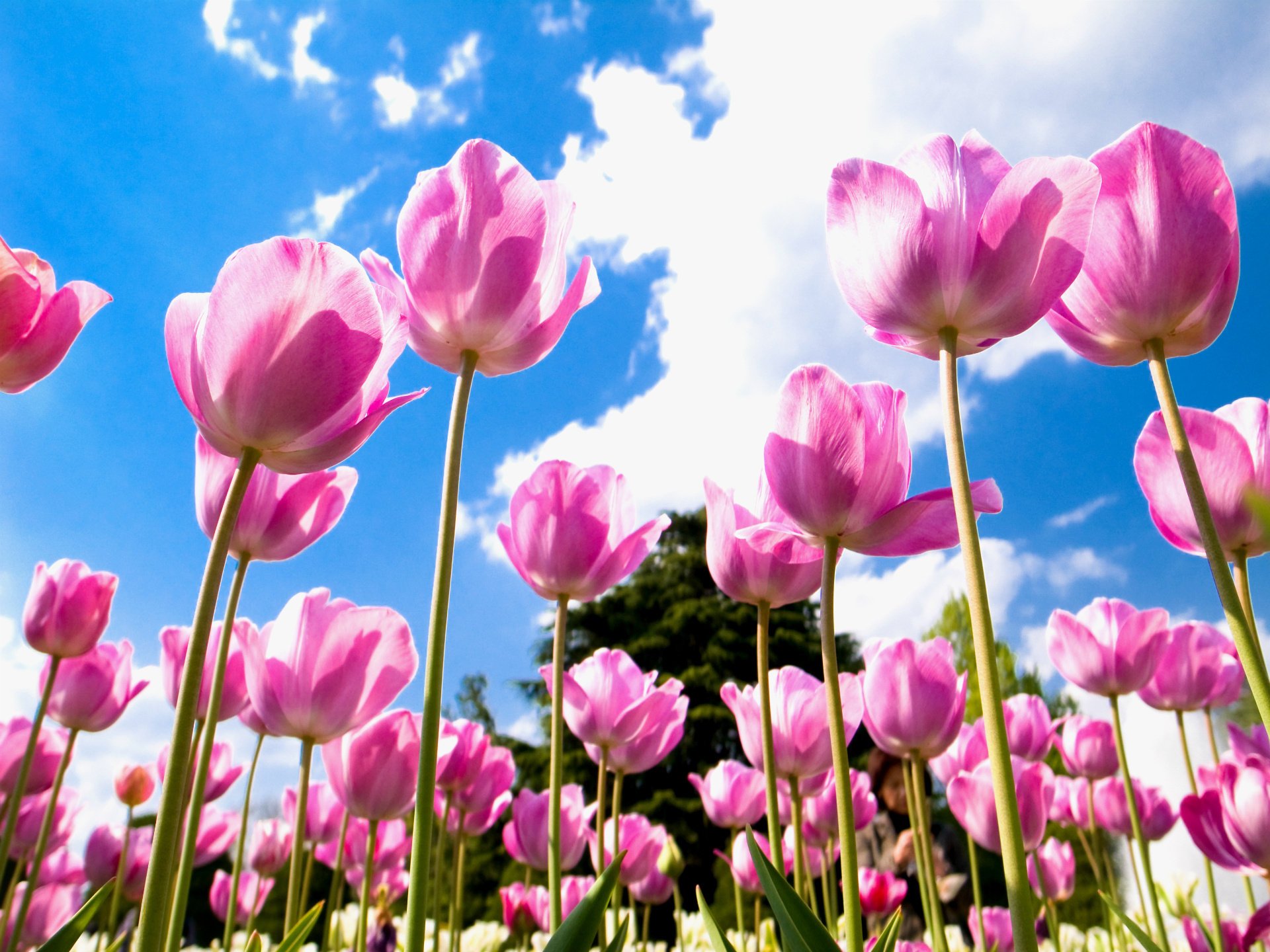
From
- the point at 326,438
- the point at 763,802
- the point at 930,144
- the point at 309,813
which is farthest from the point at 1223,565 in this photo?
the point at 309,813

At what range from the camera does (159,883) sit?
2.24 feet

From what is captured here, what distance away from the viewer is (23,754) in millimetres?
2719

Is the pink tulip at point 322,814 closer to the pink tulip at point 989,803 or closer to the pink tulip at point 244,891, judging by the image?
the pink tulip at point 244,891

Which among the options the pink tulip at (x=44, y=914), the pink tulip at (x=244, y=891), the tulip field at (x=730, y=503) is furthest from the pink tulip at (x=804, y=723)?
the pink tulip at (x=44, y=914)

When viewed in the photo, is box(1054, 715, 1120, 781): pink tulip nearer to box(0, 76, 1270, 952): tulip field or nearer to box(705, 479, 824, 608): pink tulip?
box(0, 76, 1270, 952): tulip field

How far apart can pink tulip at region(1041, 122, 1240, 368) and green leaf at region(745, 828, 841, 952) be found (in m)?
0.79

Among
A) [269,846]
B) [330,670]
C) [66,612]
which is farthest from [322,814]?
[330,670]

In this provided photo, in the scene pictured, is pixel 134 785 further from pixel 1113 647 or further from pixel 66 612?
pixel 1113 647

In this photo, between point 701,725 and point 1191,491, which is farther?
point 701,725

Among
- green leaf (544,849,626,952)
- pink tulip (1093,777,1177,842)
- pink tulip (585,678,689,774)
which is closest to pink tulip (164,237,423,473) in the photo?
green leaf (544,849,626,952)

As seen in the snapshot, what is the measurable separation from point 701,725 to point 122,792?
1628 cm

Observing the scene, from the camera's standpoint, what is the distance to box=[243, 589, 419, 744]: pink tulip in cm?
139

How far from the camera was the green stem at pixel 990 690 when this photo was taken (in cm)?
67

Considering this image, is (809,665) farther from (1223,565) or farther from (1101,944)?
(1223,565)
